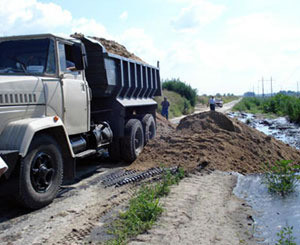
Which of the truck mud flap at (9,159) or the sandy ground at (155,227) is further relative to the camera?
the truck mud flap at (9,159)

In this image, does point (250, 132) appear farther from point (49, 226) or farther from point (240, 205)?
point (49, 226)

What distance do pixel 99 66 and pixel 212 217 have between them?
4352mm

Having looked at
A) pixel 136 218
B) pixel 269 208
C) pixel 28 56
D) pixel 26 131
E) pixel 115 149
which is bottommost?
pixel 269 208

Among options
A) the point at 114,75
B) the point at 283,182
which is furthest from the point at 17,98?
the point at 283,182

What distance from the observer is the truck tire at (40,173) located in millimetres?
5035

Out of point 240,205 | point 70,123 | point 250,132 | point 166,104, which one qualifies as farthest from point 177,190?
point 166,104

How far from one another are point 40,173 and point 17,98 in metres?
1.12

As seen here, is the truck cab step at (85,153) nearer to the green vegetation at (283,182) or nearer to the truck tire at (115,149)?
the truck tire at (115,149)

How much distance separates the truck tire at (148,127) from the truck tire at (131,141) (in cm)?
56

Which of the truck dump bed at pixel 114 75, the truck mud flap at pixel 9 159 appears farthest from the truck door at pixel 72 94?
the truck mud flap at pixel 9 159

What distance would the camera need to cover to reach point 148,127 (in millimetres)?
10305

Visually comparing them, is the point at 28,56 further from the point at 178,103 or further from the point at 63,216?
the point at 178,103

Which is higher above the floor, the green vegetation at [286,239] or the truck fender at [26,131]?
the truck fender at [26,131]

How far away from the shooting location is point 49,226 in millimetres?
4730
